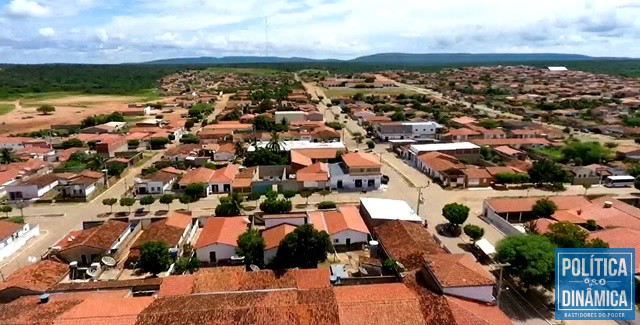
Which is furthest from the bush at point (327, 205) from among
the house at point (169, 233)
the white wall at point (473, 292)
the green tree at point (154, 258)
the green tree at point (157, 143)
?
the green tree at point (157, 143)

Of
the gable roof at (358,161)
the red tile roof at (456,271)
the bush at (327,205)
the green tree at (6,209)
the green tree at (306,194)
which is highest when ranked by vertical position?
the gable roof at (358,161)

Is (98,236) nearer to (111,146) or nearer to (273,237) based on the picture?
(273,237)

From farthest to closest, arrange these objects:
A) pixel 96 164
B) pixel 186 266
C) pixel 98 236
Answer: pixel 96 164
pixel 98 236
pixel 186 266

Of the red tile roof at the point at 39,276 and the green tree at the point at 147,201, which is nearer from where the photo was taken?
the red tile roof at the point at 39,276

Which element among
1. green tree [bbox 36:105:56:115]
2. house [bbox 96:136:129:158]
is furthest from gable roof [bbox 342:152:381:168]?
green tree [bbox 36:105:56:115]

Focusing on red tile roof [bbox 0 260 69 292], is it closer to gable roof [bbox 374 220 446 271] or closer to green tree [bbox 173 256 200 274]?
green tree [bbox 173 256 200 274]

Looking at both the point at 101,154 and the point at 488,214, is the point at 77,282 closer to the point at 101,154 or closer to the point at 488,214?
the point at 488,214

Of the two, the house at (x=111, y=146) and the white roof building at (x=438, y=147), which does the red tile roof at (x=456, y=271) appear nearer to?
the white roof building at (x=438, y=147)

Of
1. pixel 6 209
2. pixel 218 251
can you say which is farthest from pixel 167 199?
Answer: pixel 6 209
